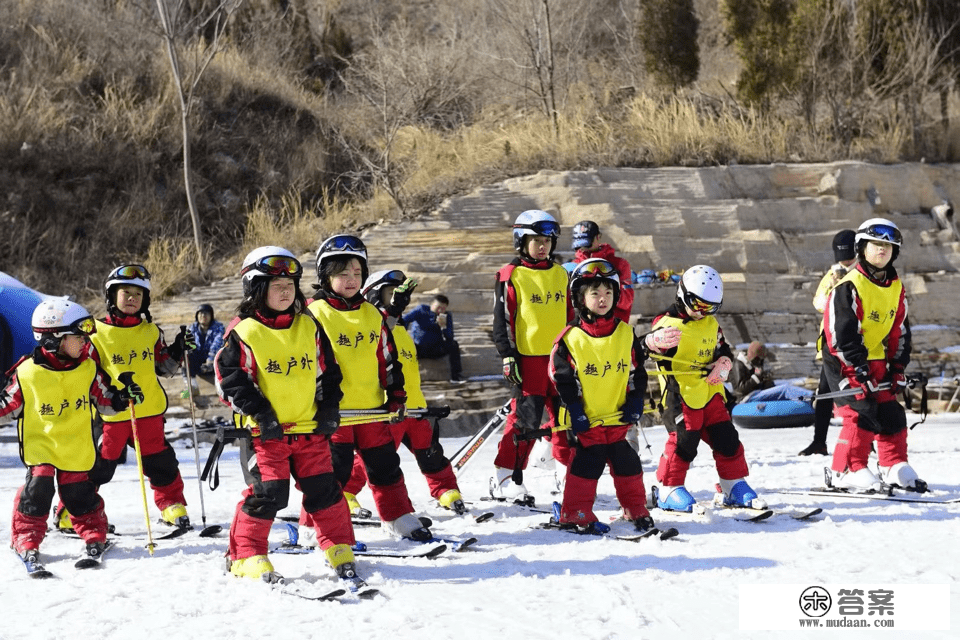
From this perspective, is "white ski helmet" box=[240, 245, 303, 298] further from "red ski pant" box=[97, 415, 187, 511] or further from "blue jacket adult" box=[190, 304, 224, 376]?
"blue jacket adult" box=[190, 304, 224, 376]

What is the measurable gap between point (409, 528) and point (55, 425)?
82.0 inches

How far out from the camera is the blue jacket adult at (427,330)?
11992 millimetres

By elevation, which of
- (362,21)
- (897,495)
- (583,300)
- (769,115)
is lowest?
(897,495)

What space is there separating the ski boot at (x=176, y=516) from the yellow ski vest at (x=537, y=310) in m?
2.44

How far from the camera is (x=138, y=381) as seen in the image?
6.70 metres

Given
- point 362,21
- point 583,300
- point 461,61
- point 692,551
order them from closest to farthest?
point 692,551 < point 583,300 < point 461,61 < point 362,21

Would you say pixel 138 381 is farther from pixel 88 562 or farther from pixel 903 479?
pixel 903 479

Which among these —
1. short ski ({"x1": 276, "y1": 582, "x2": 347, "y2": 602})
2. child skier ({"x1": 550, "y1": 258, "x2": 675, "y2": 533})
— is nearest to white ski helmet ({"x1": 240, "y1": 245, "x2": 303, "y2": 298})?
short ski ({"x1": 276, "y1": 582, "x2": 347, "y2": 602})

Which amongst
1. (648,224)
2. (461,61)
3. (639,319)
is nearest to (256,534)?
(639,319)

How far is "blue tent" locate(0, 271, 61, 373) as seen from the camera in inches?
408

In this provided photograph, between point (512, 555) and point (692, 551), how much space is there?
0.96m

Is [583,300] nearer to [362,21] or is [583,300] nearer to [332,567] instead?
[332,567]

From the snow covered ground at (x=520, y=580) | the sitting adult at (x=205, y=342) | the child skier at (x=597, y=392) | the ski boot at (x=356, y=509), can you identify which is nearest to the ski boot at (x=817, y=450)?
the snow covered ground at (x=520, y=580)

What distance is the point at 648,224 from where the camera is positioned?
14.5 metres
